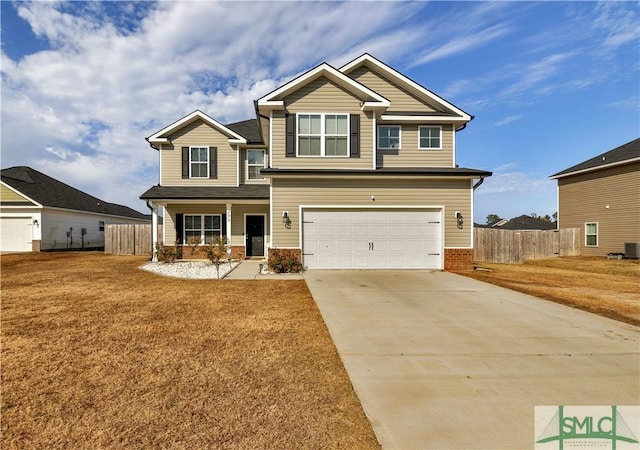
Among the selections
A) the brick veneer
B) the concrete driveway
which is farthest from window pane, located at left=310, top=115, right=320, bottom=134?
the concrete driveway

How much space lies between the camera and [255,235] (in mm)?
15852

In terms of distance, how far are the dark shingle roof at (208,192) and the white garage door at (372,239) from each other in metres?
3.97

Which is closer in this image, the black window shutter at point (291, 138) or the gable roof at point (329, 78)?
the gable roof at point (329, 78)

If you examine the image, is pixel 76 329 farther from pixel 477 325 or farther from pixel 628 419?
pixel 628 419

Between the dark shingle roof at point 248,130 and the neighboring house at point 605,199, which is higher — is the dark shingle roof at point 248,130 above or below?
above

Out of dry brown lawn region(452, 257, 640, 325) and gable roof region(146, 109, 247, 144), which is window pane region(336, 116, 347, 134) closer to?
gable roof region(146, 109, 247, 144)

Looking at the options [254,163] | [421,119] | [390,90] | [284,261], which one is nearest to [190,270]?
[284,261]

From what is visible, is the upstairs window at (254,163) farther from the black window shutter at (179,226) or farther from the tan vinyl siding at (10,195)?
the tan vinyl siding at (10,195)

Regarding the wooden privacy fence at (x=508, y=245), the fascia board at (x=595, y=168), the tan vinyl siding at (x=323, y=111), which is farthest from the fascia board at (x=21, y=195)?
the fascia board at (x=595, y=168)

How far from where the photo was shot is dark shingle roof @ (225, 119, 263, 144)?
52.9 ft

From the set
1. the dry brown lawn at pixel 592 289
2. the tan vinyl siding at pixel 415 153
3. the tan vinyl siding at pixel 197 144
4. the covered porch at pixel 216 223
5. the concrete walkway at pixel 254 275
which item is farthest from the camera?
the tan vinyl siding at pixel 197 144

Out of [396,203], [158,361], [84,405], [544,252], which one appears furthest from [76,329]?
[544,252]

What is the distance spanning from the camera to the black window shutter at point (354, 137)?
11.9m

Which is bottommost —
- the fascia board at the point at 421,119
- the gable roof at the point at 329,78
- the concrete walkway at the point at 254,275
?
the concrete walkway at the point at 254,275
